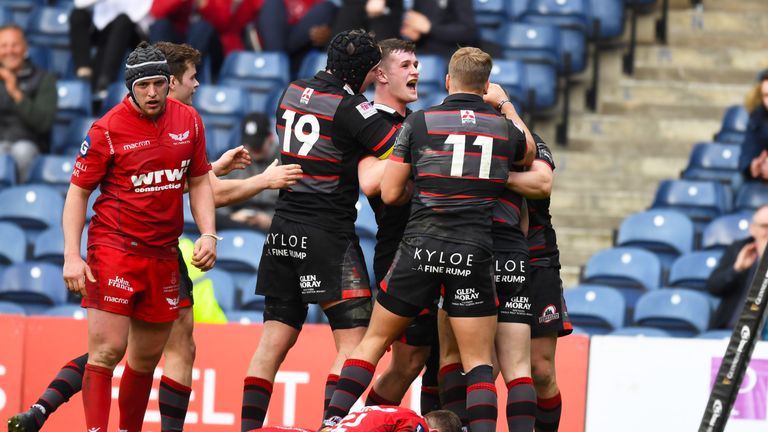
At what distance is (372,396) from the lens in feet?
26.8

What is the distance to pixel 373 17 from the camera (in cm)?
1334

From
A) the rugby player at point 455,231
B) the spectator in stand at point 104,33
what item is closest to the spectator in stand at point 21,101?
the spectator in stand at point 104,33

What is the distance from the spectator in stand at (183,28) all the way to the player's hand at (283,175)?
239 inches

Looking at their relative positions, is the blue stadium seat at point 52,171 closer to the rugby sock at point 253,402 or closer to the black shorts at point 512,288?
the rugby sock at point 253,402

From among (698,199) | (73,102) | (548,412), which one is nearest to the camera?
(548,412)

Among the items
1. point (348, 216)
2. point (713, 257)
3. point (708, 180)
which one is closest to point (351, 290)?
point (348, 216)

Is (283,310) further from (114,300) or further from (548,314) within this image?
(548,314)

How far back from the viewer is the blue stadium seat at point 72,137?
526 inches

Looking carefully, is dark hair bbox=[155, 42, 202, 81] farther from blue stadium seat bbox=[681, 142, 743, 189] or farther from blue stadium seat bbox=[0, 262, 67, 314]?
blue stadium seat bbox=[681, 142, 743, 189]

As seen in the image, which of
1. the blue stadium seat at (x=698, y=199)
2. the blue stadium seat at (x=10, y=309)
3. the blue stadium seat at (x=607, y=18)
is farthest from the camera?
the blue stadium seat at (x=607, y=18)

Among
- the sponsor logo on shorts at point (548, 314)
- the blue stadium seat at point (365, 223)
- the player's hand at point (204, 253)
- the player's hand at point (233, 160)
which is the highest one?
the blue stadium seat at point (365, 223)

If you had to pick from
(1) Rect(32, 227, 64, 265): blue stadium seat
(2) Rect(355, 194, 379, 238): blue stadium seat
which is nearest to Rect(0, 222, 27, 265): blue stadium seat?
(1) Rect(32, 227, 64, 265): blue stadium seat

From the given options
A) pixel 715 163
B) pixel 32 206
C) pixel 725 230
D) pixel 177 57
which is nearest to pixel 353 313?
pixel 177 57

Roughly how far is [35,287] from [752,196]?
5.84m
